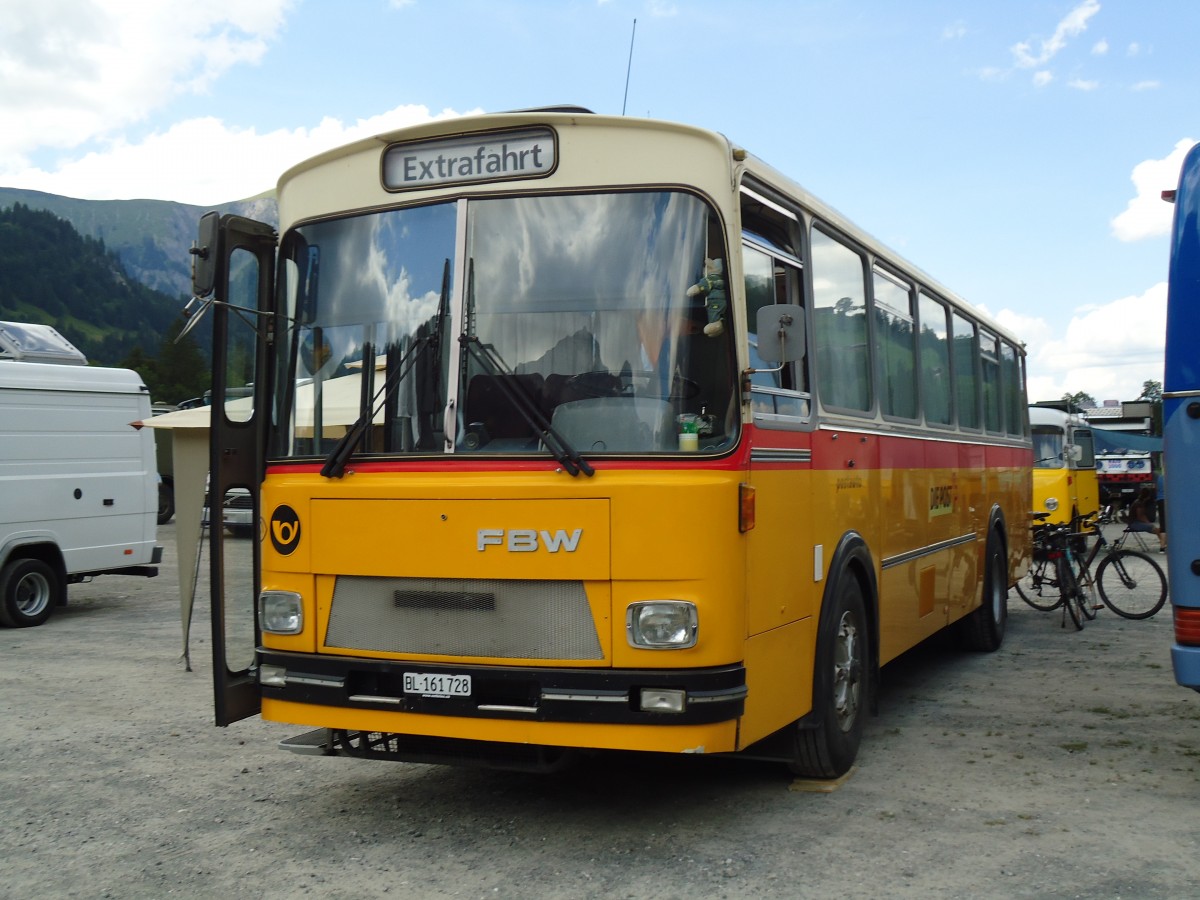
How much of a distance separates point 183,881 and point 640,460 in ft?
8.26

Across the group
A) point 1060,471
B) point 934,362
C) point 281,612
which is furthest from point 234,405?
point 1060,471

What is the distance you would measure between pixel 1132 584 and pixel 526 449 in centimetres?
1028

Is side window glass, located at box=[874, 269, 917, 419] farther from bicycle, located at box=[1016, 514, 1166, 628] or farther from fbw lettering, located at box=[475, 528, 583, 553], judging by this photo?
bicycle, located at box=[1016, 514, 1166, 628]

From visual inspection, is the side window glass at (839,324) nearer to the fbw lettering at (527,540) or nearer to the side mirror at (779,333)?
the side mirror at (779,333)

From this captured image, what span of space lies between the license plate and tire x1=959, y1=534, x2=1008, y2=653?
682 cm

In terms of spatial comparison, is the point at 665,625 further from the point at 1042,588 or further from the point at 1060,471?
the point at 1060,471

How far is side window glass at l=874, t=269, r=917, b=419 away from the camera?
797 cm

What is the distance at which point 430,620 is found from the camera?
17.8ft

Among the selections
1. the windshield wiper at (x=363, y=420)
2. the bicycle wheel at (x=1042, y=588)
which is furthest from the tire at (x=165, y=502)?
the windshield wiper at (x=363, y=420)

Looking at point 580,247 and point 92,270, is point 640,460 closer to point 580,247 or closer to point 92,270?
point 580,247

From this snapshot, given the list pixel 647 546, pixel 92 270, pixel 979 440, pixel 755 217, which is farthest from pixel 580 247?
pixel 92 270

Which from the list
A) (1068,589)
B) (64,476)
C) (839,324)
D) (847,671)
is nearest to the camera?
(847,671)

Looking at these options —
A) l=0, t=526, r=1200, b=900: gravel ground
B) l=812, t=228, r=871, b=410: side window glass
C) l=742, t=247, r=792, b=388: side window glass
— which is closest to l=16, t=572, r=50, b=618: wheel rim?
l=0, t=526, r=1200, b=900: gravel ground

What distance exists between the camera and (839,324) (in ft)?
23.2
